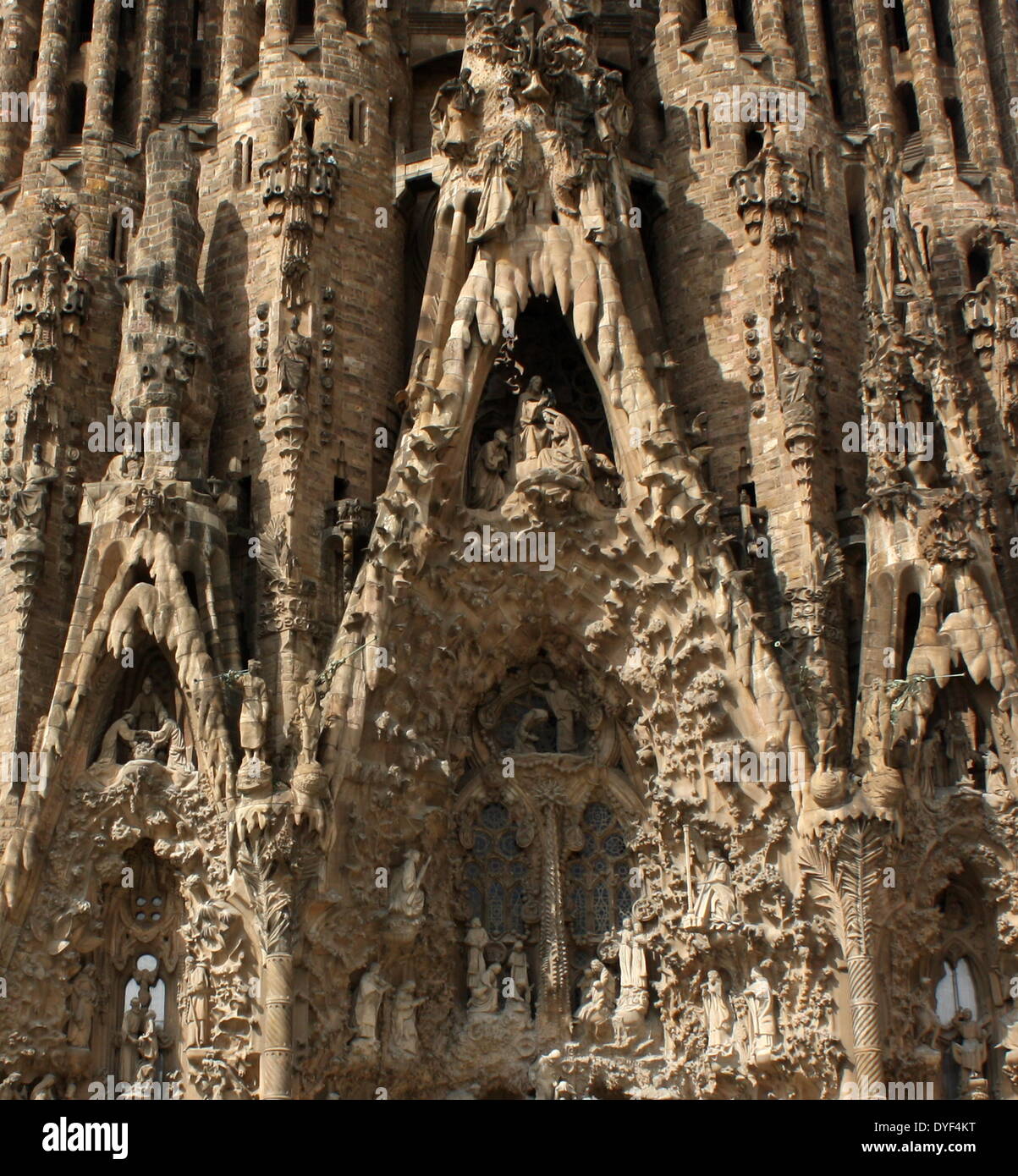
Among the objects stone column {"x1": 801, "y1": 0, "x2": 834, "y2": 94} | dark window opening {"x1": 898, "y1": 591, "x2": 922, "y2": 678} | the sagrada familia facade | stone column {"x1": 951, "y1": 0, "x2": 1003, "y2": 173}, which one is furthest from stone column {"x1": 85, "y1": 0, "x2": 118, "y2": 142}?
dark window opening {"x1": 898, "y1": 591, "x2": 922, "y2": 678}

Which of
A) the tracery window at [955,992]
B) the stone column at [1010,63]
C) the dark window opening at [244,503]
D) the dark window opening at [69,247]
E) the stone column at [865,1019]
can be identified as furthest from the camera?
the stone column at [1010,63]

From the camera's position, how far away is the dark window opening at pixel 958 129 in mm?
21438

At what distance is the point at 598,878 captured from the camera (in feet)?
59.2

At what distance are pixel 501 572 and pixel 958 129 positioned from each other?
8.17 m

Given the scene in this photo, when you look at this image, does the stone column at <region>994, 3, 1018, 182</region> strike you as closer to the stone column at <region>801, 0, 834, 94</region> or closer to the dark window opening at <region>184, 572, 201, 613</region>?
the stone column at <region>801, 0, 834, 94</region>

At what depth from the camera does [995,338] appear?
19672 millimetres

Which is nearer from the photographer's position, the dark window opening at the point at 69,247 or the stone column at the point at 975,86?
the dark window opening at the point at 69,247

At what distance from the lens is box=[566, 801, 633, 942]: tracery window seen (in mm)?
17875

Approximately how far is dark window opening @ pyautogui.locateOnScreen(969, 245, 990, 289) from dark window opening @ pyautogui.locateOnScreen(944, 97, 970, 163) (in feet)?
4.00

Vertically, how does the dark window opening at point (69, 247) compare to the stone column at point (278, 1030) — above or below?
above

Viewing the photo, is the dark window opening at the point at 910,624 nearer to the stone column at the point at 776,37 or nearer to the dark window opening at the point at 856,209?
the dark window opening at the point at 856,209

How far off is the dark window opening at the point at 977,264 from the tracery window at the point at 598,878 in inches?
281

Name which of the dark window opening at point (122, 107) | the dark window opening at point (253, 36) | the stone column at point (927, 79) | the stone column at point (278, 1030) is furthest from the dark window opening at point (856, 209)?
the stone column at point (278, 1030)

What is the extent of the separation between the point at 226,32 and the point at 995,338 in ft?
29.0
